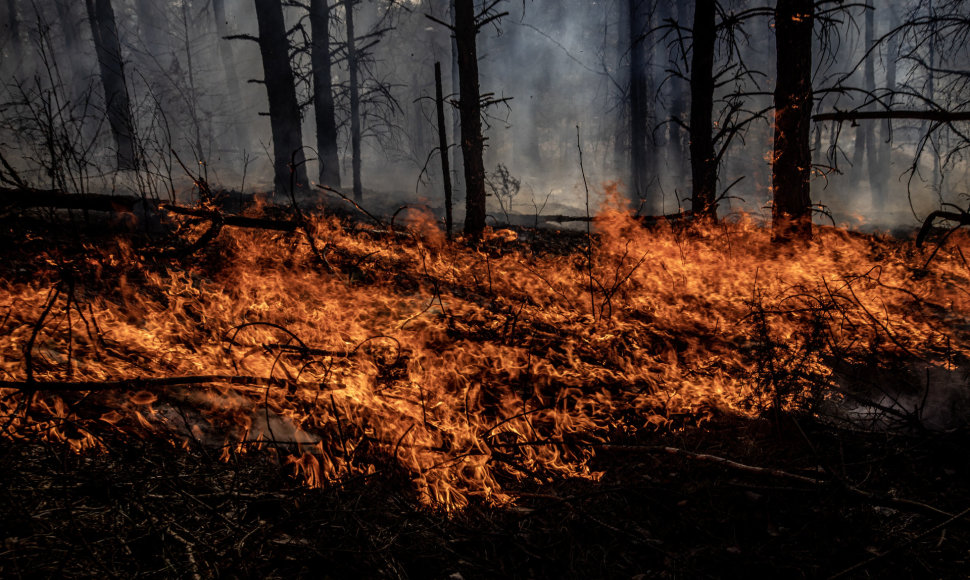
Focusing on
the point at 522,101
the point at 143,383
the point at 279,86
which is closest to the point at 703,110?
the point at 143,383

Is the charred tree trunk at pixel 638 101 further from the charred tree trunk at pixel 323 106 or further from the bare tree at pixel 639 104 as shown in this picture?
the charred tree trunk at pixel 323 106

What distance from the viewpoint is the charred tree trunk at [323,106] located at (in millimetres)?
15953

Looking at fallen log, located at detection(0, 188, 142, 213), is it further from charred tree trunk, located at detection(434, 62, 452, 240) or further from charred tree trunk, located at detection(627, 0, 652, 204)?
charred tree trunk, located at detection(627, 0, 652, 204)

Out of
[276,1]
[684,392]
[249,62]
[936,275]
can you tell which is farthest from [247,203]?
[249,62]

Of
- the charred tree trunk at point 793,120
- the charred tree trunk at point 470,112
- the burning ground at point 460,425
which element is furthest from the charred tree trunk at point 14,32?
the charred tree trunk at point 793,120

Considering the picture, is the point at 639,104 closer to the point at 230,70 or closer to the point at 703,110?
the point at 703,110

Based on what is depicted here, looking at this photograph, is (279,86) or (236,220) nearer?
(236,220)

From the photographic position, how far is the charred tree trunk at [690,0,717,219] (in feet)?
29.0

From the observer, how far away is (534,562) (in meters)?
2.73

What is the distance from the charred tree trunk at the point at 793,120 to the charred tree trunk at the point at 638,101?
9.55 metres

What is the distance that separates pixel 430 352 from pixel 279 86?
11430 millimetres

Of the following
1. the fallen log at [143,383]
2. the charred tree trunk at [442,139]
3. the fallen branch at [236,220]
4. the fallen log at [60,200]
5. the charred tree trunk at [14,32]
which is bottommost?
the fallen log at [143,383]

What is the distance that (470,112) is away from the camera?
9336 mm

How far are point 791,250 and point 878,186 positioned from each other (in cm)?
2561
